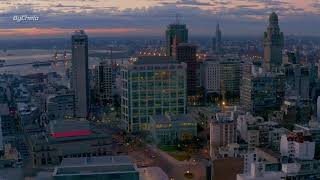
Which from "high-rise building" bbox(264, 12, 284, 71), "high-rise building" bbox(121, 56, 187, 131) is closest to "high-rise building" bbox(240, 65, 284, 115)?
"high-rise building" bbox(121, 56, 187, 131)

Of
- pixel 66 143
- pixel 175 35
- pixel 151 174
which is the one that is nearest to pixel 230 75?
pixel 175 35

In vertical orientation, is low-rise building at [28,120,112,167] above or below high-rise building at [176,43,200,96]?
below

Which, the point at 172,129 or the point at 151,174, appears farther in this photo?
the point at 172,129

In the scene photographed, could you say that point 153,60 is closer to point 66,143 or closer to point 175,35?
point 66,143

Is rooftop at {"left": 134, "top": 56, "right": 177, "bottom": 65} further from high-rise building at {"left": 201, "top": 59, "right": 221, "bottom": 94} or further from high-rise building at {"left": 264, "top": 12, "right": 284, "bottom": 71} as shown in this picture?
high-rise building at {"left": 264, "top": 12, "right": 284, "bottom": 71}

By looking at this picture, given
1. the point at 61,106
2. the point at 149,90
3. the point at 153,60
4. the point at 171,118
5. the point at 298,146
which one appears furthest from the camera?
the point at 61,106

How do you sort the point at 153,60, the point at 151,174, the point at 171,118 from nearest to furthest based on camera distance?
the point at 151,174 < the point at 171,118 < the point at 153,60
